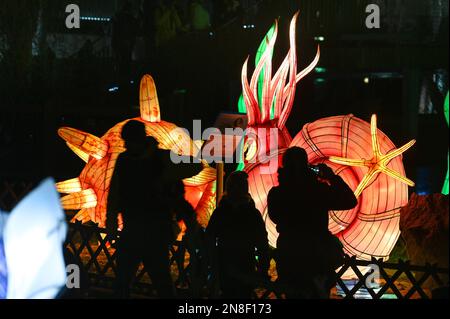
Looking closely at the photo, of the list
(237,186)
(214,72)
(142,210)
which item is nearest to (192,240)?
(142,210)

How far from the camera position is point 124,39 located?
15891mm

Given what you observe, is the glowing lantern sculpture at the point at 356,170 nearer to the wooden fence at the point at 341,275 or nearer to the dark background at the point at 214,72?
the wooden fence at the point at 341,275

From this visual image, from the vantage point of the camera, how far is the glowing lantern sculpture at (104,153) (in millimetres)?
11500

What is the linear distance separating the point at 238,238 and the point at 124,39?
30.1 feet

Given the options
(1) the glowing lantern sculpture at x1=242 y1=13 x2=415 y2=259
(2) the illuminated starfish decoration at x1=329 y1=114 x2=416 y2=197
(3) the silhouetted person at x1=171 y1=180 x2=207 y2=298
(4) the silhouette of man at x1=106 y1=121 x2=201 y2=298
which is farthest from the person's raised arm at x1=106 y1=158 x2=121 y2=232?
(2) the illuminated starfish decoration at x1=329 y1=114 x2=416 y2=197

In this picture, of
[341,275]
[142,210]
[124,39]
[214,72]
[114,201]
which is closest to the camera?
[142,210]

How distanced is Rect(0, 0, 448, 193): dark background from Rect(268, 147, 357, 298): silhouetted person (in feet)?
26.6

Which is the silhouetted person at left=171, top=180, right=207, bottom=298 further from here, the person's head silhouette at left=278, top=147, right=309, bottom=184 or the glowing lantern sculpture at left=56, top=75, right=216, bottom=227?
the glowing lantern sculpture at left=56, top=75, right=216, bottom=227

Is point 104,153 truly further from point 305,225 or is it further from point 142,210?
point 305,225

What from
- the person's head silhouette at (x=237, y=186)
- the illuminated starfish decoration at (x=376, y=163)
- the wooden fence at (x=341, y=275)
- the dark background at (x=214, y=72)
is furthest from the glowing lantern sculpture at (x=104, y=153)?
the dark background at (x=214, y=72)

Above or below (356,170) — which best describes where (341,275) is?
below

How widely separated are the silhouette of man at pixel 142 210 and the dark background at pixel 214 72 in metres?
7.66
